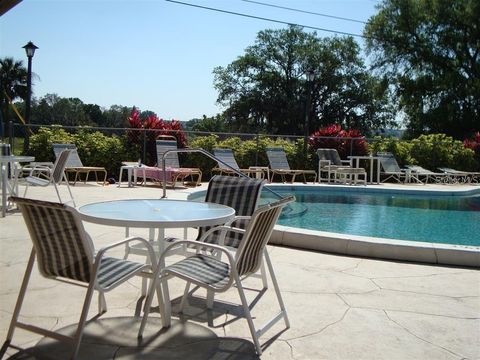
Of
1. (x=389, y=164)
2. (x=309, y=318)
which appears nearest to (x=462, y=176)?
(x=389, y=164)

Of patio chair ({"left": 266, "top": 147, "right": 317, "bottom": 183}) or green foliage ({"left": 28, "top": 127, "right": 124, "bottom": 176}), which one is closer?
green foliage ({"left": 28, "top": 127, "right": 124, "bottom": 176})

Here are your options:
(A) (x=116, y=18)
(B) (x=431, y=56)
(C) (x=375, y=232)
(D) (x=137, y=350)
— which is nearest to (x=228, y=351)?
(D) (x=137, y=350)

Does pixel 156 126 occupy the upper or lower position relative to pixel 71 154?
upper

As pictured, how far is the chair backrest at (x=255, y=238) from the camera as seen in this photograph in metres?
2.26

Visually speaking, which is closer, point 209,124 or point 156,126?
point 156,126

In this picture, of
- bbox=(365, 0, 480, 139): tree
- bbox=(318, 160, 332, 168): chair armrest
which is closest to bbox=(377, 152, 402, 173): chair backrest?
bbox=(318, 160, 332, 168): chair armrest

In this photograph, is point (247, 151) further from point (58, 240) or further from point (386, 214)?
point (58, 240)

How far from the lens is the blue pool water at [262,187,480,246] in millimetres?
6188

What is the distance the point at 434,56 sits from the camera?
24.8m

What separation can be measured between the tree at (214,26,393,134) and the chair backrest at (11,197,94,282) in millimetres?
37012

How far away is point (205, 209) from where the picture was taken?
2943 millimetres

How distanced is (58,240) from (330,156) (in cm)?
1077

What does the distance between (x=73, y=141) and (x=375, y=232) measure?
737cm

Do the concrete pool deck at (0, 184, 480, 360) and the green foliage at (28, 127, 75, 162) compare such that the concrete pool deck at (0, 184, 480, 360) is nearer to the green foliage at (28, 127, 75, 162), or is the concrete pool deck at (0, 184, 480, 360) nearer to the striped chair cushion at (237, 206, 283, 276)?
the striped chair cushion at (237, 206, 283, 276)
